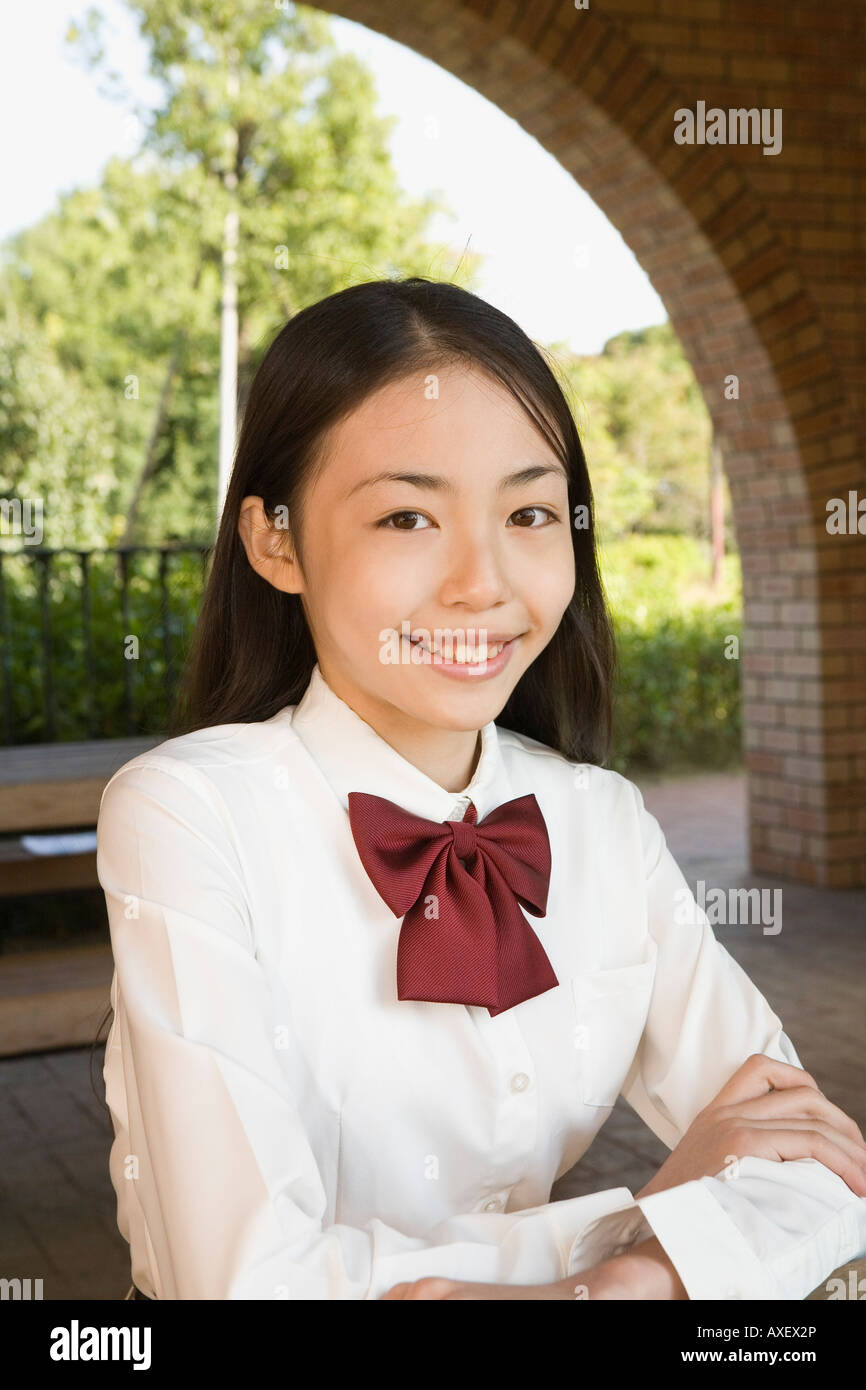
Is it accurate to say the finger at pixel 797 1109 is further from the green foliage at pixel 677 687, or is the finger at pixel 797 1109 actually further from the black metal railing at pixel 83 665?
the green foliage at pixel 677 687

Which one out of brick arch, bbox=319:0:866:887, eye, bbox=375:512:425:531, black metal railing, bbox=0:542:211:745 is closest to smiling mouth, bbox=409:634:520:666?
eye, bbox=375:512:425:531

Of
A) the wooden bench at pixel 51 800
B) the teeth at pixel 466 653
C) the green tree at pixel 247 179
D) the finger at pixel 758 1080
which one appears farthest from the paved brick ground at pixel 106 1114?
the green tree at pixel 247 179

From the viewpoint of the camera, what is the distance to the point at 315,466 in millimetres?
1387

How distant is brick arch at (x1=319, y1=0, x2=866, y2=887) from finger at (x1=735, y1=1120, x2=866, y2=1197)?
4.49 m

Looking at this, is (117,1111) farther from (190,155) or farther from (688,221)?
(190,155)

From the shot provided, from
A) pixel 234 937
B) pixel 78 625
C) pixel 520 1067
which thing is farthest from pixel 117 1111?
pixel 78 625

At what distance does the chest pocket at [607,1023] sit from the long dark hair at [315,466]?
30 centimetres

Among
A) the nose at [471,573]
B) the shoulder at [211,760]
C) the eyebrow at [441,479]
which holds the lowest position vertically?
the shoulder at [211,760]

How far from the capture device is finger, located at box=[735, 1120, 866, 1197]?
1266 millimetres

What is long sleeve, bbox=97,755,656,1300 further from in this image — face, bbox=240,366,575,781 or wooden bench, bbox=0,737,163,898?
wooden bench, bbox=0,737,163,898

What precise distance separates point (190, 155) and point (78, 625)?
12.4 metres

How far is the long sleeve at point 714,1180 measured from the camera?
3.71 ft

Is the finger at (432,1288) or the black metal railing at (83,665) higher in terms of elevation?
the black metal railing at (83,665)

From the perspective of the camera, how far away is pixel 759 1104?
1.32 meters
